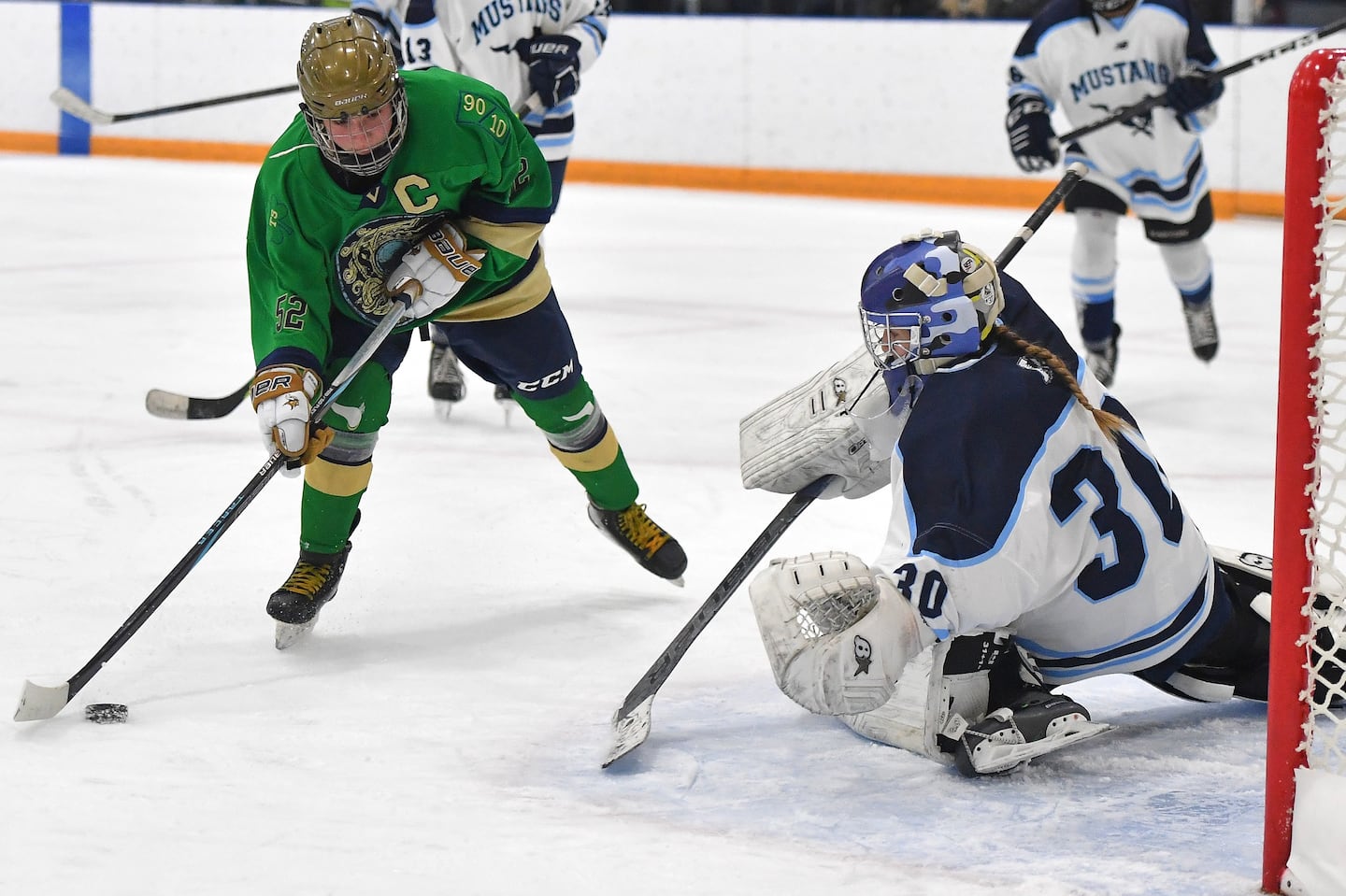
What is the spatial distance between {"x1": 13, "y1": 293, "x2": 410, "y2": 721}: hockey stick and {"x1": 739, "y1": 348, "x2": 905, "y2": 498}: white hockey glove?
1.95ft

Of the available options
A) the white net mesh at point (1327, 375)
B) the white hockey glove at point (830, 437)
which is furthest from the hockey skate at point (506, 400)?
the white net mesh at point (1327, 375)

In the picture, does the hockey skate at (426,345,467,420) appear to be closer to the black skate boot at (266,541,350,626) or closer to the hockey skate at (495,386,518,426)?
the hockey skate at (495,386,518,426)

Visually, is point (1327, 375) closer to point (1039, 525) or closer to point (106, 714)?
point (1039, 525)

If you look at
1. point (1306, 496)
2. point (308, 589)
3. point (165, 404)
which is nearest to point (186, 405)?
point (165, 404)

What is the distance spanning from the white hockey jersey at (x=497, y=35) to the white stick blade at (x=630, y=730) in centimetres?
232

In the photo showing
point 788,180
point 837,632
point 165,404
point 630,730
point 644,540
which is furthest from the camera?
Result: point 788,180

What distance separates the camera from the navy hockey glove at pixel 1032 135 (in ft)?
15.3

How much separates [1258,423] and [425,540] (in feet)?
7.27

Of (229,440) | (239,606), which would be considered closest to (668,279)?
(229,440)

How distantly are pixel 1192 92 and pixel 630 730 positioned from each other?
10.0ft

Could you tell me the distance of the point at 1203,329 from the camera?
4.73 m

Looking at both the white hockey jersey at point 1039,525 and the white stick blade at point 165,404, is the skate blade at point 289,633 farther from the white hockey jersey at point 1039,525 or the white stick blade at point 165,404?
the white hockey jersey at point 1039,525

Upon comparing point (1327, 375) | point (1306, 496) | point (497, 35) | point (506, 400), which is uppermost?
point (497, 35)

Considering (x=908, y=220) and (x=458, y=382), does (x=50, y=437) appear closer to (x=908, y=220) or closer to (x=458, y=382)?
(x=458, y=382)
